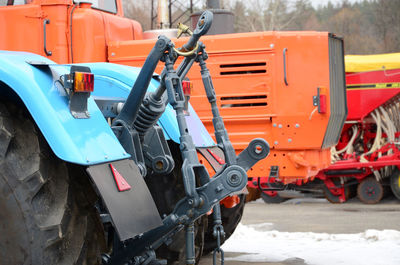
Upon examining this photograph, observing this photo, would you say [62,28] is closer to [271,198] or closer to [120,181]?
[120,181]

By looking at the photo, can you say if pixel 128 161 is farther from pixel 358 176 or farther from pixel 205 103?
pixel 358 176

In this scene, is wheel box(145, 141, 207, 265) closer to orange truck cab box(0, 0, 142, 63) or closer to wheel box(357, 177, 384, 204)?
orange truck cab box(0, 0, 142, 63)

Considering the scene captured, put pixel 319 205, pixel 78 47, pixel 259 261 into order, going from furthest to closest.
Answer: pixel 319 205 → pixel 78 47 → pixel 259 261

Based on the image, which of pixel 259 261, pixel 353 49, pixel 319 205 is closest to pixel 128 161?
pixel 259 261

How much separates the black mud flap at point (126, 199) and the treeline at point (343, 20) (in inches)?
1001

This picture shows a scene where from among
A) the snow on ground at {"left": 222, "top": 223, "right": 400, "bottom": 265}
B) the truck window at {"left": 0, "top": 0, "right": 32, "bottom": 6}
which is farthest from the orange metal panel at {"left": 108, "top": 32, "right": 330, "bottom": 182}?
the truck window at {"left": 0, "top": 0, "right": 32, "bottom": 6}

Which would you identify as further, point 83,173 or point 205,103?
point 205,103

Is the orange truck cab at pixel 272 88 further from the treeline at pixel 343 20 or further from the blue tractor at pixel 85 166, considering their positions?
the treeline at pixel 343 20

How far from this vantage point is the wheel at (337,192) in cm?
1212

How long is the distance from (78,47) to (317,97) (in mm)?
2764

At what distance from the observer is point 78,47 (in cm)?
711

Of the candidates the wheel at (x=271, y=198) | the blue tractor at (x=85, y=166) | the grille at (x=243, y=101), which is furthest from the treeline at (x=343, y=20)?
the blue tractor at (x=85, y=166)

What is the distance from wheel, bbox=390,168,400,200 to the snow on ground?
15.2 feet

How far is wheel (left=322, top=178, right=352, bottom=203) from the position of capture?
477 inches
